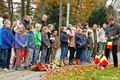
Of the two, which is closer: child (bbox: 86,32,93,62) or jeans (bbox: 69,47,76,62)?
jeans (bbox: 69,47,76,62)

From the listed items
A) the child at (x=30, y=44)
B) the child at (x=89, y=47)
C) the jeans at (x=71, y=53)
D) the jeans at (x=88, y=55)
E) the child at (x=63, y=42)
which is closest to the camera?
the child at (x=30, y=44)

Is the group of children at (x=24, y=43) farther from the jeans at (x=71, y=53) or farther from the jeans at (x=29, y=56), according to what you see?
the jeans at (x=71, y=53)

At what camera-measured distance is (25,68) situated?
1672 cm

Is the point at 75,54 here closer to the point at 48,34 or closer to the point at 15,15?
the point at 48,34

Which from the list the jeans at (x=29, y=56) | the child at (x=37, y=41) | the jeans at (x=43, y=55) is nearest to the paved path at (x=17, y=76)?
the jeans at (x=29, y=56)

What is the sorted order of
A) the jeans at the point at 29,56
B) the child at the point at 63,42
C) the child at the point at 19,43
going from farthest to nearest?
the child at the point at 63,42
the jeans at the point at 29,56
the child at the point at 19,43

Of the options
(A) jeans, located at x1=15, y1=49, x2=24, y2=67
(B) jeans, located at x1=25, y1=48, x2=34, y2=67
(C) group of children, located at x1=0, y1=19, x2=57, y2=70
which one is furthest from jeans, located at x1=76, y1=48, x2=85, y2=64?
(A) jeans, located at x1=15, y1=49, x2=24, y2=67

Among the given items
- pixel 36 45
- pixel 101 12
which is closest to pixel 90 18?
pixel 101 12

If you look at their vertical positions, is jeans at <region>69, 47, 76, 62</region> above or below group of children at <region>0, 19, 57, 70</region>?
below

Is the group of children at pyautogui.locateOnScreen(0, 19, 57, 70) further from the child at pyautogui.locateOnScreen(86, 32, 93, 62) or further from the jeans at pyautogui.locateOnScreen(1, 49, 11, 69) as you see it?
the child at pyautogui.locateOnScreen(86, 32, 93, 62)

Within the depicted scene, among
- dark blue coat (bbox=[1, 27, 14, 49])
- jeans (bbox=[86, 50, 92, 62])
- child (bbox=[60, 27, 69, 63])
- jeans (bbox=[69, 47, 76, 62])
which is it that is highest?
dark blue coat (bbox=[1, 27, 14, 49])

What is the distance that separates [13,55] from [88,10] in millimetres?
36518

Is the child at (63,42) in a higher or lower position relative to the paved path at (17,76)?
higher

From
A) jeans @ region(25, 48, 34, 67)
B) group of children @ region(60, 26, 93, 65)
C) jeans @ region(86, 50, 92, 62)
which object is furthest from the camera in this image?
jeans @ region(86, 50, 92, 62)
